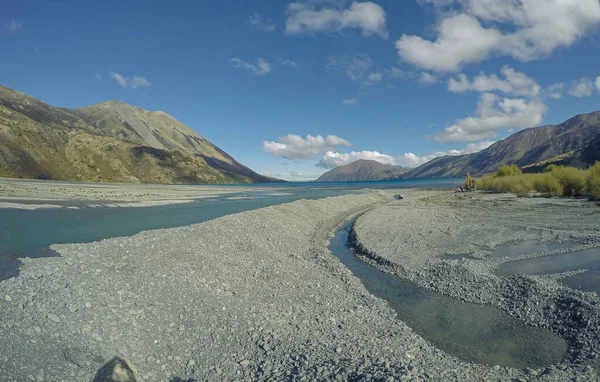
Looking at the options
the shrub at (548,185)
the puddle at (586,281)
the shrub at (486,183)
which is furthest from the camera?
the shrub at (486,183)

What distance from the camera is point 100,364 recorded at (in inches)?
368

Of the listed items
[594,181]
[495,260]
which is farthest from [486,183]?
[495,260]

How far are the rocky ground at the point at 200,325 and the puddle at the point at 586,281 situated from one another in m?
2.69

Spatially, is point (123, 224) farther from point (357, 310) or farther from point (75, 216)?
point (357, 310)

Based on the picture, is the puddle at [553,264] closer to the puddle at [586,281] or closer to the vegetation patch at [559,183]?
the puddle at [586,281]

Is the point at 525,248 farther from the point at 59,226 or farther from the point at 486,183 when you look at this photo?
→ the point at 486,183

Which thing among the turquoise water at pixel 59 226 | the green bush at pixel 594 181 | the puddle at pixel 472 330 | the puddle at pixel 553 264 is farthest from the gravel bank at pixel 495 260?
the turquoise water at pixel 59 226

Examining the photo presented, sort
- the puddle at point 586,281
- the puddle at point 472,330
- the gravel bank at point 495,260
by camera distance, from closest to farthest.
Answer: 1. the puddle at point 472,330
2. the gravel bank at point 495,260
3. the puddle at point 586,281

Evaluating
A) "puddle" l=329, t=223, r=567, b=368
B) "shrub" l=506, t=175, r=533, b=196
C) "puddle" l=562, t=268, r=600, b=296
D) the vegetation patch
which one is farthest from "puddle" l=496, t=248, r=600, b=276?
"shrub" l=506, t=175, r=533, b=196

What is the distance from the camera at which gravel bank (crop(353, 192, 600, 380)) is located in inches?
518

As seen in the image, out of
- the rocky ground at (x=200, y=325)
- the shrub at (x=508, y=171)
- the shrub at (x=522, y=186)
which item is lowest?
the rocky ground at (x=200, y=325)

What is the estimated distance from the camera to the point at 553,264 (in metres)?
21.1

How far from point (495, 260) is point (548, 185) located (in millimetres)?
57108

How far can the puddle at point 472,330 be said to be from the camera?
11320mm
